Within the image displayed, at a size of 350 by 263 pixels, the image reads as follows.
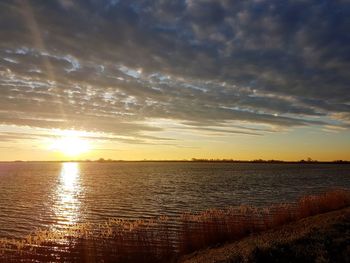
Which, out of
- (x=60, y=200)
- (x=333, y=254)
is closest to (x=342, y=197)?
(x=333, y=254)

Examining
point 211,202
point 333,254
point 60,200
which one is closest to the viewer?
point 333,254

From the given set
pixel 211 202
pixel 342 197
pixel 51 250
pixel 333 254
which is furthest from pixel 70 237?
pixel 211 202

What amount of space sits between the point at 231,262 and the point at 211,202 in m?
33.5

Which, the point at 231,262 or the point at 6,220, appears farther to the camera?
the point at 6,220

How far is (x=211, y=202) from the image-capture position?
4531cm

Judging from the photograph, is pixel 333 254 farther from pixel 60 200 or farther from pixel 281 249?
pixel 60 200

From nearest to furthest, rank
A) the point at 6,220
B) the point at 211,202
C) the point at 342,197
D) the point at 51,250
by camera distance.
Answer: the point at 51,250 → the point at 342,197 → the point at 6,220 → the point at 211,202

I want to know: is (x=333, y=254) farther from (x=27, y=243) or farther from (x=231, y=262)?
(x=27, y=243)

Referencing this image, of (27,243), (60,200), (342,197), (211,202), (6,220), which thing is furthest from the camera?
(60,200)

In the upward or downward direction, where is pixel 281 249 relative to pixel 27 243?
upward

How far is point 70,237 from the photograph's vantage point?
23.9 m

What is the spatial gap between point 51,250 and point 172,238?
287 inches

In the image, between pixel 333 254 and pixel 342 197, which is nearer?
pixel 333 254

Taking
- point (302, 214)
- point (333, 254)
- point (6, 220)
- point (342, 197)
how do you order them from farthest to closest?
point (6, 220) → point (342, 197) → point (302, 214) → point (333, 254)
